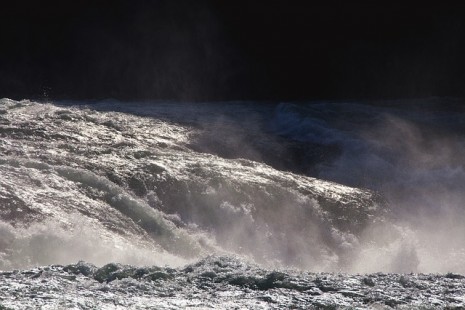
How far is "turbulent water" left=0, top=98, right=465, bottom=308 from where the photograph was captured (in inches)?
348

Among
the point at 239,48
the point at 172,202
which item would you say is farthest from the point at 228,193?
the point at 239,48

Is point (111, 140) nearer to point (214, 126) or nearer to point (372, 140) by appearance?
point (214, 126)

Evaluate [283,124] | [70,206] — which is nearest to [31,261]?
[70,206]

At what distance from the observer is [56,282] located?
5273 millimetres

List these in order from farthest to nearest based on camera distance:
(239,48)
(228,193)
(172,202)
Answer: (239,48)
(228,193)
(172,202)

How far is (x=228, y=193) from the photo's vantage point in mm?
11219

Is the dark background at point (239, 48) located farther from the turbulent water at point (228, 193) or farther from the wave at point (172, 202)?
the wave at point (172, 202)

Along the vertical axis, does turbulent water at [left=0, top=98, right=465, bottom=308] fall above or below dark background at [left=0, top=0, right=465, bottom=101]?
below

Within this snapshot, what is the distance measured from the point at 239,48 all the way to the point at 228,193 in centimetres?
1337

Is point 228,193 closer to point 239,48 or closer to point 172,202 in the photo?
point 172,202

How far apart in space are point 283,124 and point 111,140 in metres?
5.12

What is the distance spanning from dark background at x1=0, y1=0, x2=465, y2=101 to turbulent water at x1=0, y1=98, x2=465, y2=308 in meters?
5.84

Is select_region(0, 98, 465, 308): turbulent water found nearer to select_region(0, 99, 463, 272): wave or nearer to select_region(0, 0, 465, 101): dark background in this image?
select_region(0, 99, 463, 272): wave

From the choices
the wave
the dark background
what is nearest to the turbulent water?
the wave
